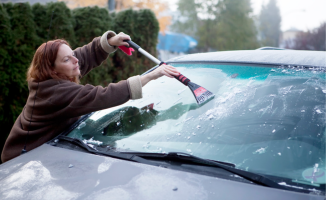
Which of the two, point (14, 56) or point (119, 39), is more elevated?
point (119, 39)

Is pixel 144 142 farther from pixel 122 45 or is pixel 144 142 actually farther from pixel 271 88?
pixel 122 45

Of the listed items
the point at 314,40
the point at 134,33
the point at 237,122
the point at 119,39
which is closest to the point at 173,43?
the point at 314,40

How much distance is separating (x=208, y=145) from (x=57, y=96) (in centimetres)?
95

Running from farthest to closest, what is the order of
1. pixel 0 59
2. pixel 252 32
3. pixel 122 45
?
1. pixel 252 32
2. pixel 0 59
3. pixel 122 45

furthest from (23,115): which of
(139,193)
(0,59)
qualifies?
(0,59)

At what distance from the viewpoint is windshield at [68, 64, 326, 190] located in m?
1.37

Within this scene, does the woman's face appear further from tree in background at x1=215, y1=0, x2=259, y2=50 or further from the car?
tree in background at x1=215, y1=0, x2=259, y2=50

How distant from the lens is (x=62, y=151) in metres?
1.72

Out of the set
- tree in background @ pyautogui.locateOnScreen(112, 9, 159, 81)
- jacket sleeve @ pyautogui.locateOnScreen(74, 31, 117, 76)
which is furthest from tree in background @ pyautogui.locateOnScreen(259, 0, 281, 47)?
jacket sleeve @ pyautogui.locateOnScreen(74, 31, 117, 76)

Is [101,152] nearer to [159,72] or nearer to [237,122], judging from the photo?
[159,72]

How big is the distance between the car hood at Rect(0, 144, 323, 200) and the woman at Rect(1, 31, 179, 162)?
345mm

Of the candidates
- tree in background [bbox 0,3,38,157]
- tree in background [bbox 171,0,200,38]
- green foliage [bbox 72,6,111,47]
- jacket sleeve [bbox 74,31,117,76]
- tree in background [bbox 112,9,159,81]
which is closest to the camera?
jacket sleeve [bbox 74,31,117,76]

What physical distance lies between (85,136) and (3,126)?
272 centimetres

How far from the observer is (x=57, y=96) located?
188 centimetres
